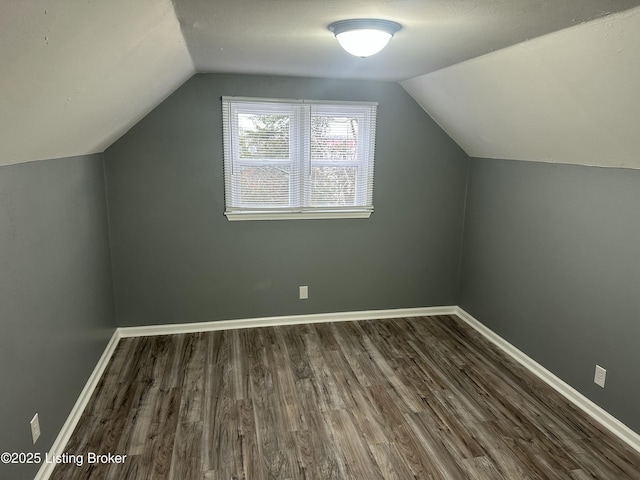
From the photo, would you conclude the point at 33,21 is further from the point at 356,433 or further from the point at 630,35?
the point at 356,433

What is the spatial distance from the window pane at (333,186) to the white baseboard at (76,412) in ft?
6.65

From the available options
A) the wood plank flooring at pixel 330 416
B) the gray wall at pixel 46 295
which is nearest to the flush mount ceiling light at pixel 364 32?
the gray wall at pixel 46 295

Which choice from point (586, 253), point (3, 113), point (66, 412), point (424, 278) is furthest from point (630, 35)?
point (66, 412)

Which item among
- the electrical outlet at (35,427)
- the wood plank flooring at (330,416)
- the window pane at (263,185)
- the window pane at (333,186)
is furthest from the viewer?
the window pane at (333,186)

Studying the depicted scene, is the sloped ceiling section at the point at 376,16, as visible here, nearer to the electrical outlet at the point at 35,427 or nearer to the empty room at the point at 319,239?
the empty room at the point at 319,239

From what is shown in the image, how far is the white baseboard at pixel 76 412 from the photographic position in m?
2.18

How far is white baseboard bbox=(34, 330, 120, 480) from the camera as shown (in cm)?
218

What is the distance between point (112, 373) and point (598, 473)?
10.1 ft

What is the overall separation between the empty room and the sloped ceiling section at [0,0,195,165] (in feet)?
0.05

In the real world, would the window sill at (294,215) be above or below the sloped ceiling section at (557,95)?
below

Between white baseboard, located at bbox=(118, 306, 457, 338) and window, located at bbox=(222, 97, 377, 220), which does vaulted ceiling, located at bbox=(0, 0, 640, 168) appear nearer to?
window, located at bbox=(222, 97, 377, 220)

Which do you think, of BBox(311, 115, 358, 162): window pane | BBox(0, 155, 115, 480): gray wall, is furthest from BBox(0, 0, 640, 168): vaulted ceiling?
BBox(311, 115, 358, 162): window pane

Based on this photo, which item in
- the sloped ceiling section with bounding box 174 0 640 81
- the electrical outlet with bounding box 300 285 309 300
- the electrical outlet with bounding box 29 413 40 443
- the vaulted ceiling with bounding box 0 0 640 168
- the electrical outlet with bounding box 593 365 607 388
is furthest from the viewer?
the electrical outlet with bounding box 300 285 309 300

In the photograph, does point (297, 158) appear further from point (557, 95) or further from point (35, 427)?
point (35, 427)
